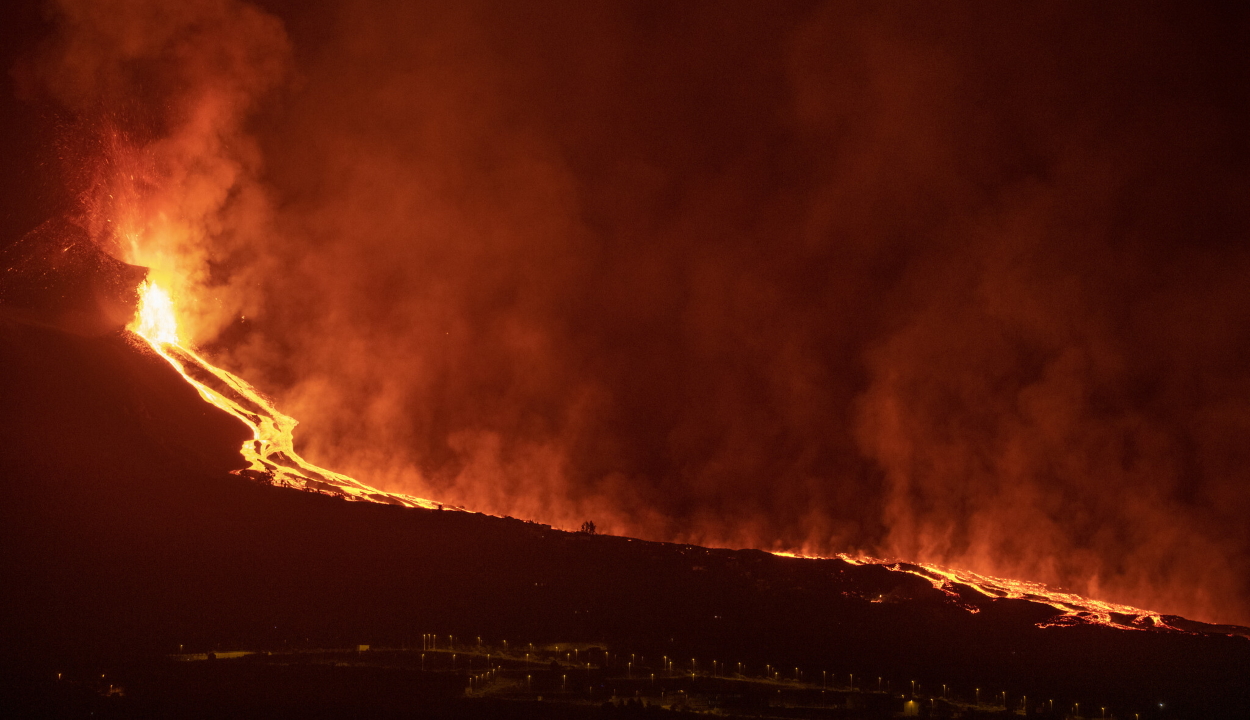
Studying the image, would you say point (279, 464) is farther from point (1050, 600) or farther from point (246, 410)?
point (1050, 600)

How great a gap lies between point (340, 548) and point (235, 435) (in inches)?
217

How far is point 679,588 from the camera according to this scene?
93.0 feet

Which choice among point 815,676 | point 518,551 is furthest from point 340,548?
point 815,676

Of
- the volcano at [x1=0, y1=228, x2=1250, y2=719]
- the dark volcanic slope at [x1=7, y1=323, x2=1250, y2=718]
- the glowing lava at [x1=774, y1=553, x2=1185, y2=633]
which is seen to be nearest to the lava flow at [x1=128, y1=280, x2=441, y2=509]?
the volcano at [x1=0, y1=228, x2=1250, y2=719]

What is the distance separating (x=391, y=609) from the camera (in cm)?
2630

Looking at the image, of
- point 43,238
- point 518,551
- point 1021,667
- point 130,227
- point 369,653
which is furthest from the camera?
point 130,227

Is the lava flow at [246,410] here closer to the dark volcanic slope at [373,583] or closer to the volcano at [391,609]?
the volcano at [391,609]

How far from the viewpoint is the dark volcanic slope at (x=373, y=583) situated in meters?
25.0

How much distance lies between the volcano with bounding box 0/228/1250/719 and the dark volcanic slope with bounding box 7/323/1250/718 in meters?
0.06

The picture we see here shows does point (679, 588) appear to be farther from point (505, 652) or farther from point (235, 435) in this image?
point (235, 435)

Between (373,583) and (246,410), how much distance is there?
30.1 ft

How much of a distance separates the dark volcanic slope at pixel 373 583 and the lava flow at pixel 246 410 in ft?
3.44

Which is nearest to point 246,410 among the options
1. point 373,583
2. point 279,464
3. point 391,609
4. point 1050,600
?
point 279,464

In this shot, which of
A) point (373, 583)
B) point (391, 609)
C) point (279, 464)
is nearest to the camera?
point (391, 609)
